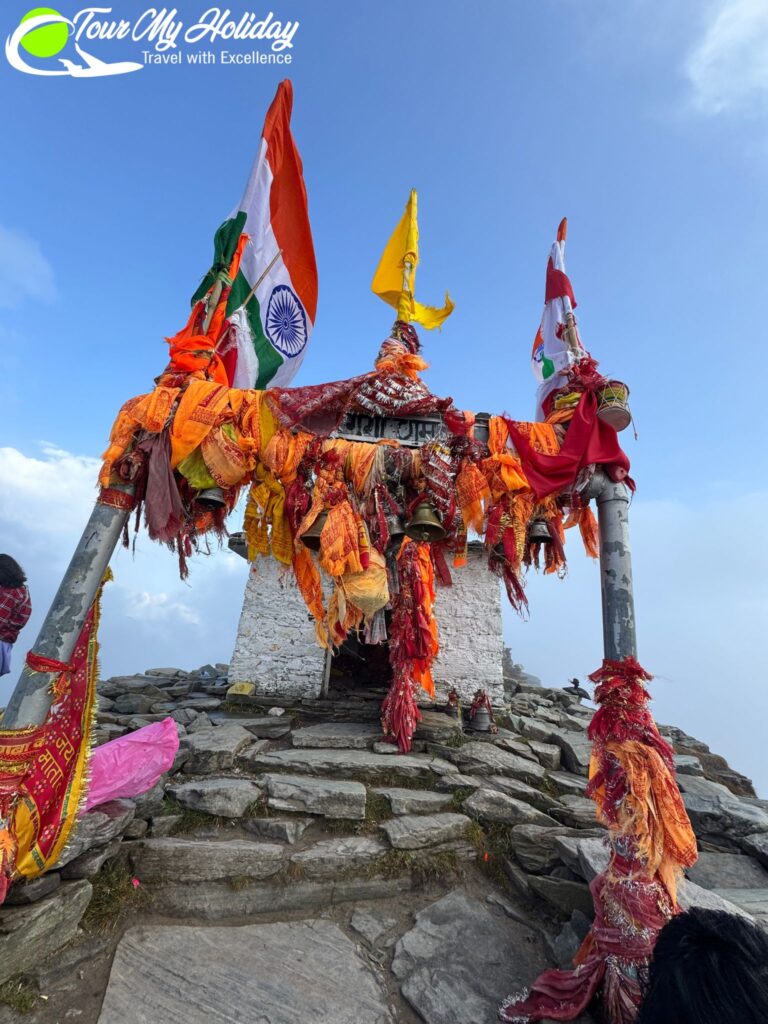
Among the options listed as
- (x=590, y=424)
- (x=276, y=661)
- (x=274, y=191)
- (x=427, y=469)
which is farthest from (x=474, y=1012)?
(x=274, y=191)

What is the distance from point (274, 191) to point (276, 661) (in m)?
8.11

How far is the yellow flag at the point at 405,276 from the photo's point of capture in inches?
253

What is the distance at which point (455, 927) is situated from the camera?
411 centimetres

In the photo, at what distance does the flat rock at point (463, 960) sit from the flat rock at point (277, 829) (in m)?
1.41

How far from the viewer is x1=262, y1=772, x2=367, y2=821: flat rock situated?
5.12 m

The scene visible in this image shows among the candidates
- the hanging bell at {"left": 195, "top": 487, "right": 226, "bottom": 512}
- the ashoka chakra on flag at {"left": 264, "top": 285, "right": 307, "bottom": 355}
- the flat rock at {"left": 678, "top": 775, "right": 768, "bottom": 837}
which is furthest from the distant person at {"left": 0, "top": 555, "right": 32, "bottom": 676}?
the flat rock at {"left": 678, "top": 775, "right": 768, "bottom": 837}

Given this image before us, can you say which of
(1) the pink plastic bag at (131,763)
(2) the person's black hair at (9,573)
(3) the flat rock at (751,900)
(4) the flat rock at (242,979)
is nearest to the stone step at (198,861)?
(4) the flat rock at (242,979)

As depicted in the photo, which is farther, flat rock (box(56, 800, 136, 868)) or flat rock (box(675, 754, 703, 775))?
flat rock (box(675, 754, 703, 775))

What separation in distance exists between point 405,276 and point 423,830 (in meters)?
6.83

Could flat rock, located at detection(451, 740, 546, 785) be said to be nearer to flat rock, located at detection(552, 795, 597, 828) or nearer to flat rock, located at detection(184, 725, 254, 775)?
flat rock, located at detection(552, 795, 597, 828)

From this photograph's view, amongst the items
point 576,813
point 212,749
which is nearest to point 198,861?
point 212,749

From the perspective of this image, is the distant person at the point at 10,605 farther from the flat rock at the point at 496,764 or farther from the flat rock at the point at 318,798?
the flat rock at the point at 496,764

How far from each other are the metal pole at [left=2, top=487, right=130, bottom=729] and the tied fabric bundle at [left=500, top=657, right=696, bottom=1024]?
411 centimetres

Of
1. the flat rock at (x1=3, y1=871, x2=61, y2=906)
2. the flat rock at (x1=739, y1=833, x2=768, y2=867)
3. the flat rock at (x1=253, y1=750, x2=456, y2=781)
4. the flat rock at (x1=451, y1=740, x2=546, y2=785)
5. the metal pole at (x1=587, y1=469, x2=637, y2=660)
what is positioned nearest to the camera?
the flat rock at (x1=3, y1=871, x2=61, y2=906)
